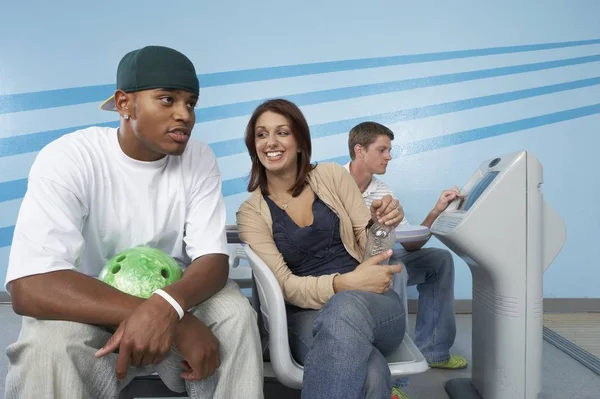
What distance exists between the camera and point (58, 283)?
1257 millimetres

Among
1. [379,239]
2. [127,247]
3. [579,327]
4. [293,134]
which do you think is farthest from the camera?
[579,327]

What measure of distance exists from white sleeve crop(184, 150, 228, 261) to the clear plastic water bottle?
0.51 m

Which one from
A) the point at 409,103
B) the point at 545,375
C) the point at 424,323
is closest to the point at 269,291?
the point at 424,323

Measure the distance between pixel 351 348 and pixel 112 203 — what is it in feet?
2.61

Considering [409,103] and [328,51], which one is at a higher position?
[328,51]

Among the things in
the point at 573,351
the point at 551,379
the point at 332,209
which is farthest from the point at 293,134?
the point at 573,351

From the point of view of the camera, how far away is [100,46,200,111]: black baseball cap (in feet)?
4.77

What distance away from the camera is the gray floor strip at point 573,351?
2662 millimetres

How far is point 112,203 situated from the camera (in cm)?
152

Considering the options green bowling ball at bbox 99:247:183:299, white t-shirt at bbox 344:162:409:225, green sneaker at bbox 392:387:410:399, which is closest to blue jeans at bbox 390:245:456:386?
white t-shirt at bbox 344:162:409:225

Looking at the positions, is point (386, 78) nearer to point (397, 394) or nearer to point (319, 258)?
point (319, 258)

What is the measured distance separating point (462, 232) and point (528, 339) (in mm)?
451

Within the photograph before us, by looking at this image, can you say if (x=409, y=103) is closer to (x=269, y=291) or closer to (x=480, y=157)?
(x=480, y=157)

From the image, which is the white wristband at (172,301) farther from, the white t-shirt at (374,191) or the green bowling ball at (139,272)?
the white t-shirt at (374,191)
